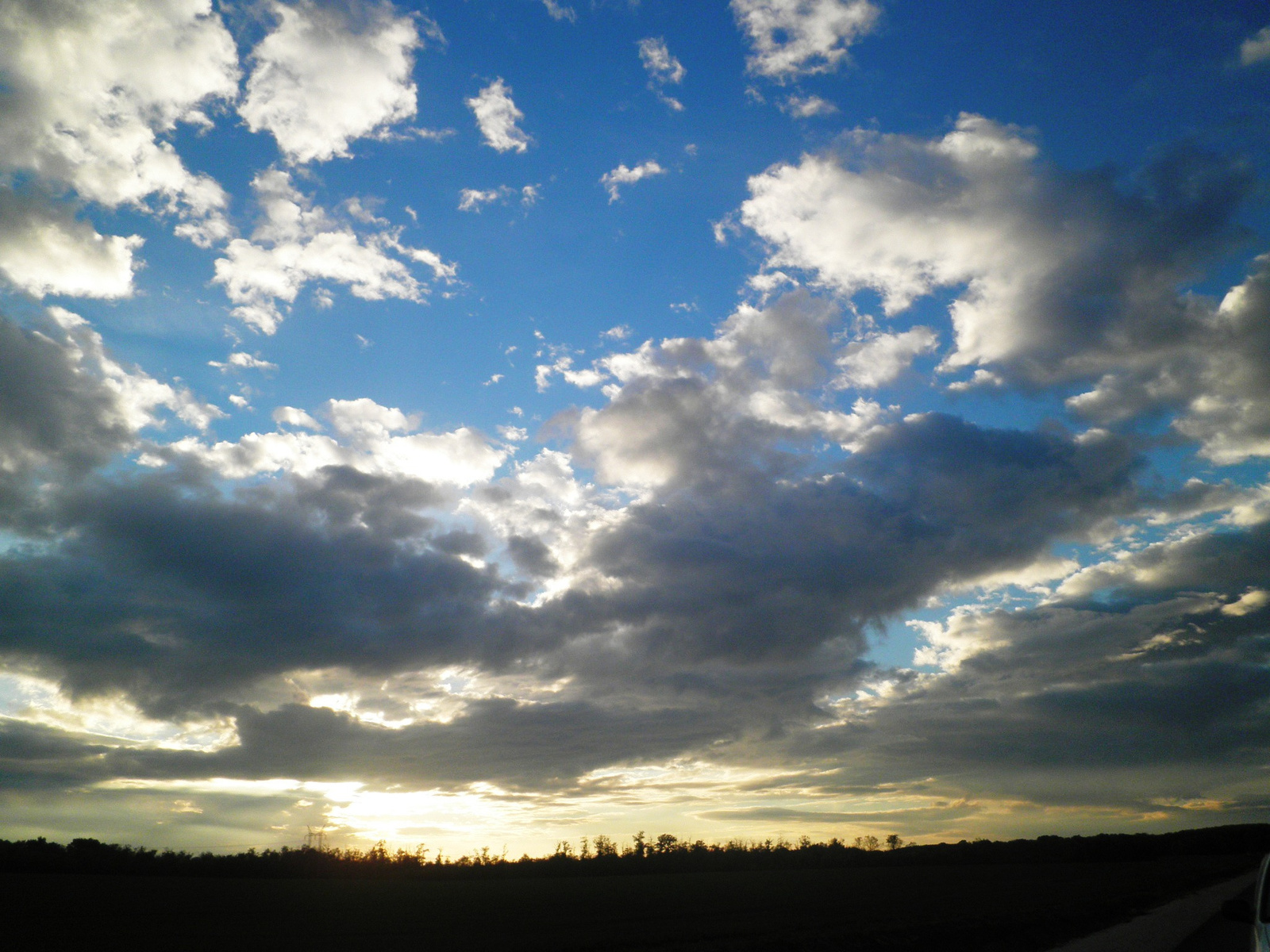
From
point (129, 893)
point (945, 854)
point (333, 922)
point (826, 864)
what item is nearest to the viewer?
point (333, 922)

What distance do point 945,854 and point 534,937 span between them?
169 meters

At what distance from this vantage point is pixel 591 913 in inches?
2288

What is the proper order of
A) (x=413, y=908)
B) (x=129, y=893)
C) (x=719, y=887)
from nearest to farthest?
1. (x=413, y=908)
2. (x=129, y=893)
3. (x=719, y=887)

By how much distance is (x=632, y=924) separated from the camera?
158ft

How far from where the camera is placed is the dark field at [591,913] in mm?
36250

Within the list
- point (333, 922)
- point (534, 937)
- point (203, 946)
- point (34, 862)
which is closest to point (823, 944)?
point (534, 937)

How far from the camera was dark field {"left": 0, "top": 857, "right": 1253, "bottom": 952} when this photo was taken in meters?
36.2

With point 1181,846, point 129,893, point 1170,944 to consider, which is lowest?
point 1181,846

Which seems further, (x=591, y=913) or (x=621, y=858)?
(x=621, y=858)

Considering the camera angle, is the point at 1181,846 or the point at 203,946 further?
the point at 1181,846

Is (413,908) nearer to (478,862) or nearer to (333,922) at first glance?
(333,922)

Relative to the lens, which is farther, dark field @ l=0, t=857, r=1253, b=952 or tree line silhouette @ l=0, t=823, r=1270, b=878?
tree line silhouette @ l=0, t=823, r=1270, b=878

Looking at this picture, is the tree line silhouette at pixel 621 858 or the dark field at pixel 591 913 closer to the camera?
the dark field at pixel 591 913

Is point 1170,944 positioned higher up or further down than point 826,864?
higher up
